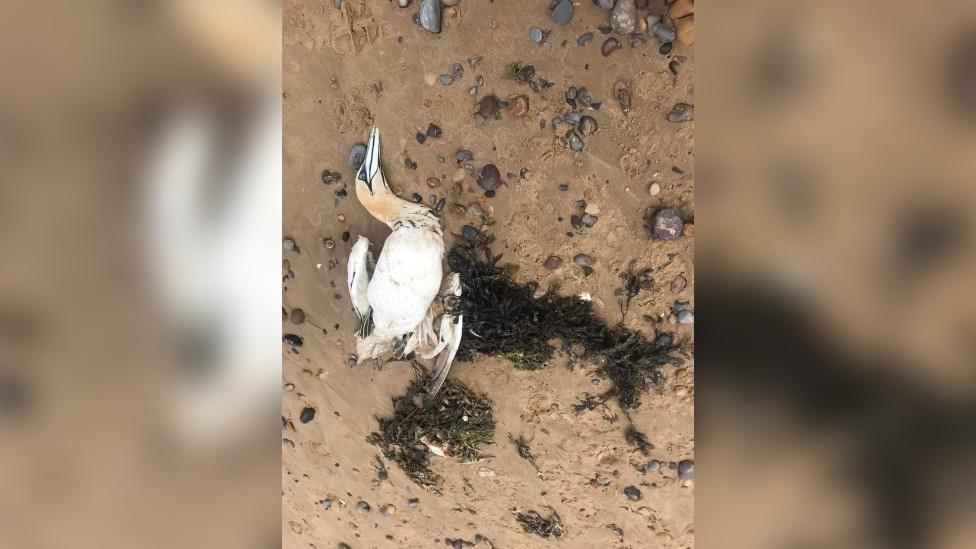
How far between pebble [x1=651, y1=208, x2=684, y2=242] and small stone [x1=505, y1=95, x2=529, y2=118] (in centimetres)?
104

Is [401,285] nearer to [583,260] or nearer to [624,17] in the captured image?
[583,260]

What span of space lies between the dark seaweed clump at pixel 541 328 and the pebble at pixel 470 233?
35 millimetres

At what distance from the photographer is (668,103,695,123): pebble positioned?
3.03m

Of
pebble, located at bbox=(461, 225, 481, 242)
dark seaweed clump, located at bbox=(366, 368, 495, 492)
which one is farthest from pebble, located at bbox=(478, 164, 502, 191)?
dark seaweed clump, located at bbox=(366, 368, 495, 492)

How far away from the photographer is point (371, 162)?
130 inches

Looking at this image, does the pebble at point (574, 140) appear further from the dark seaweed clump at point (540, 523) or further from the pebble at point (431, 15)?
the dark seaweed clump at point (540, 523)

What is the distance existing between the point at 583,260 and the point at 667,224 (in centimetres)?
55

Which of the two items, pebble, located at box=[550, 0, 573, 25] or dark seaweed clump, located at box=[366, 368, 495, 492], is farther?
dark seaweed clump, located at box=[366, 368, 495, 492]
